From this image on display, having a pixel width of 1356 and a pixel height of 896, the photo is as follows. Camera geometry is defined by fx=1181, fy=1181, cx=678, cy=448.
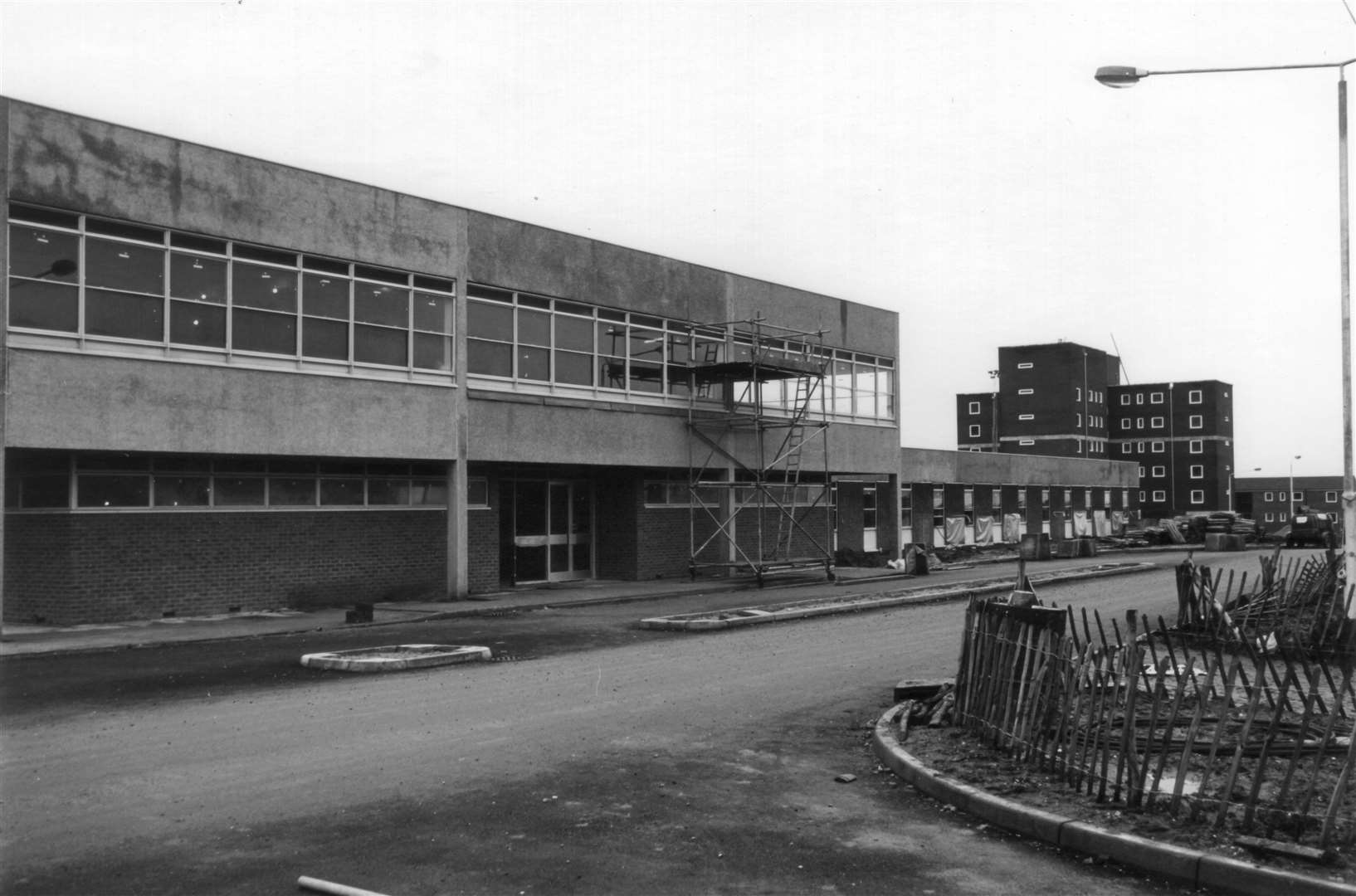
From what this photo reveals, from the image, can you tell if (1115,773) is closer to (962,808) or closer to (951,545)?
(962,808)

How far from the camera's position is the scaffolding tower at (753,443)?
31.0 metres

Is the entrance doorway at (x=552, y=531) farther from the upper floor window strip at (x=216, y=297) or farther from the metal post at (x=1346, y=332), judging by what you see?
the metal post at (x=1346, y=332)

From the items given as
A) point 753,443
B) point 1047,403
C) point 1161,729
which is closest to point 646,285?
point 753,443

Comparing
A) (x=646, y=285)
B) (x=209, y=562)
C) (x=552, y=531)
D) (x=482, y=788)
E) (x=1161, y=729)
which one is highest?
(x=646, y=285)

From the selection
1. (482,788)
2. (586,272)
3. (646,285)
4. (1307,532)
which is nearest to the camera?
(482,788)

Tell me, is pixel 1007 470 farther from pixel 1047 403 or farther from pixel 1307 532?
pixel 1047 403

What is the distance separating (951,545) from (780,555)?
59.6ft

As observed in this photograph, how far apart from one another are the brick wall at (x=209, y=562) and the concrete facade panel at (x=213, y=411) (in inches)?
55.7

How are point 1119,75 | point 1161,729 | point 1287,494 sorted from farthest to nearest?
1. point 1287,494
2. point 1119,75
3. point 1161,729

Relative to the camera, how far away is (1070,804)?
765 cm

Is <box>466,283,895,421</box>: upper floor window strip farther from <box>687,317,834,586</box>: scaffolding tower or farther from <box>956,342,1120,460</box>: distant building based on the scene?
<box>956,342,1120,460</box>: distant building

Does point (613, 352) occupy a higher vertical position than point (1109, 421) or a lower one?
lower

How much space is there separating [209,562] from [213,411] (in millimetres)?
2704

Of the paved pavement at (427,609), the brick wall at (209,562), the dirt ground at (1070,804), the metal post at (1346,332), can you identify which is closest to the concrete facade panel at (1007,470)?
the paved pavement at (427,609)
